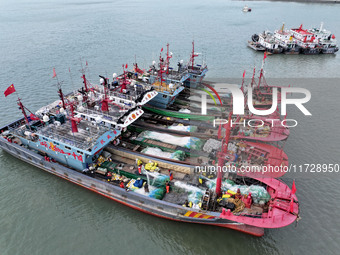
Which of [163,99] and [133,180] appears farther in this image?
[163,99]

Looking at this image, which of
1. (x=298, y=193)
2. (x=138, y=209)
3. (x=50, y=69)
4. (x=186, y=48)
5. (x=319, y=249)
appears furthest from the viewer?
(x=186, y=48)

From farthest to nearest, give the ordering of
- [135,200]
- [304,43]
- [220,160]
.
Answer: [304,43]
[135,200]
[220,160]

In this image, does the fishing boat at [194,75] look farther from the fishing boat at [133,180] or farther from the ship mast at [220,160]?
the ship mast at [220,160]

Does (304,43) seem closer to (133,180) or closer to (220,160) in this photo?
(220,160)

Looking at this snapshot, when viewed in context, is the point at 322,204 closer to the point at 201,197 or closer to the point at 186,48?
the point at 201,197

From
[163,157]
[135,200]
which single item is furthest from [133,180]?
[163,157]


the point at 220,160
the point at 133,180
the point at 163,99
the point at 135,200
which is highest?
the point at 220,160

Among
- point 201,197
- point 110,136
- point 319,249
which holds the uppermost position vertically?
point 110,136

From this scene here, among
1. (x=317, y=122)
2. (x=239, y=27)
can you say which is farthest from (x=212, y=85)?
(x=239, y=27)

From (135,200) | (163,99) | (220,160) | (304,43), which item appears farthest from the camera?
(304,43)
